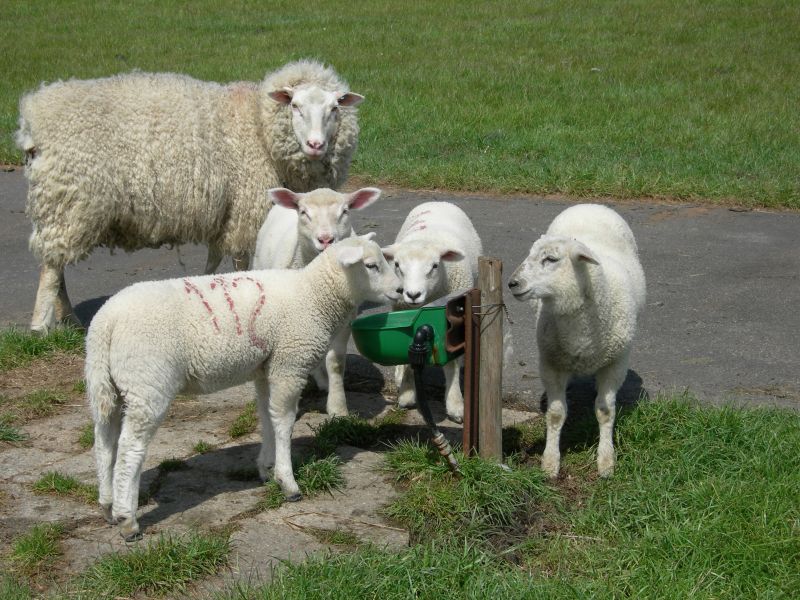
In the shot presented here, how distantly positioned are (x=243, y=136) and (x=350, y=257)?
2.86 meters

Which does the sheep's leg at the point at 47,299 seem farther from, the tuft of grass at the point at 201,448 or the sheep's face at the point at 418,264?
the sheep's face at the point at 418,264

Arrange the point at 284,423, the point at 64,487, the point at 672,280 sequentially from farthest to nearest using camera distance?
the point at 672,280 < the point at 64,487 < the point at 284,423

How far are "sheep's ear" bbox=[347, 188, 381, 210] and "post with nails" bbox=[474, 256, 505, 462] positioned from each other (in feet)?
4.00

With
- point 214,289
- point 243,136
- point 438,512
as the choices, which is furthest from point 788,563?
point 243,136

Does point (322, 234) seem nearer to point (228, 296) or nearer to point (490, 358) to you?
point (228, 296)

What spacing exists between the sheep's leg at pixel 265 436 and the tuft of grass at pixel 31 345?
221 cm

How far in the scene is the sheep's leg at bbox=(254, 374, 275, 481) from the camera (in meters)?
4.70

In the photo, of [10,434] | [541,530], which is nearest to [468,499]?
[541,530]

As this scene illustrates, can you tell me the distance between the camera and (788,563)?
4.02 metres

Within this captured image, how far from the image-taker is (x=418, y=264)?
5020mm

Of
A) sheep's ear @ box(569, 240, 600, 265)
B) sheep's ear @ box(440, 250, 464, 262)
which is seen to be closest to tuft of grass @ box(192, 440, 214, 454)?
sheep's ear @ box(440, 250, 464, 262)

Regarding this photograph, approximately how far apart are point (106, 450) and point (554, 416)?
79.9 inches

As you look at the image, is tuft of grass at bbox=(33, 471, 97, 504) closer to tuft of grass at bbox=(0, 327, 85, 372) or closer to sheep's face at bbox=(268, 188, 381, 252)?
sheep's face at bbox=(268, 188, 381, 252)

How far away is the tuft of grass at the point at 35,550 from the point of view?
3949 millimetres
